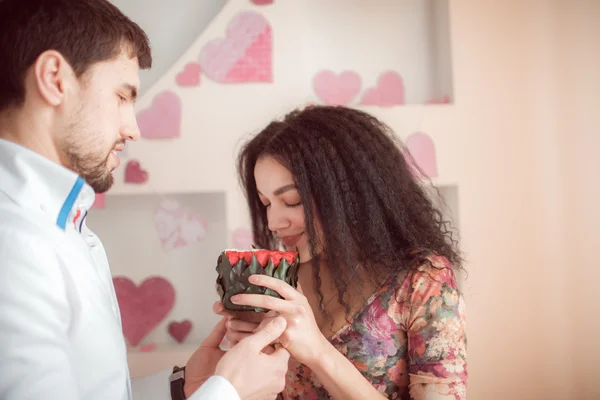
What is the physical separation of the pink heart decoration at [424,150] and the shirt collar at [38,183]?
4.94 feet

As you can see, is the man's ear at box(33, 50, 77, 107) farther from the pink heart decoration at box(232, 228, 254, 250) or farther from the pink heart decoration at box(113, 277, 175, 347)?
the pink heart decoration at box(113, 277, 175, 347)

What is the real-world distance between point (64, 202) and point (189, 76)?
1255 mm

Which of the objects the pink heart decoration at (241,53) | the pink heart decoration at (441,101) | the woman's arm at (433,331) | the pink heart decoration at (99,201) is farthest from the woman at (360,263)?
the pink heart decoration at (99,201)

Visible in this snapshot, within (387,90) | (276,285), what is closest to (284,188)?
(276,285)

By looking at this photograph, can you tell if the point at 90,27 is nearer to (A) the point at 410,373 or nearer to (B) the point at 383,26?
(A) the point at 410,373

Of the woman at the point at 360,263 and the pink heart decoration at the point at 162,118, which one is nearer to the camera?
the woman at the point at 360,263

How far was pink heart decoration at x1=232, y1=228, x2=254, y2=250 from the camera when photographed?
225 centimetres

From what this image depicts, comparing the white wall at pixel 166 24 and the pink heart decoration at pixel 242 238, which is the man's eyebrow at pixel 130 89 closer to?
the pink heart decoration at pixel 242 238

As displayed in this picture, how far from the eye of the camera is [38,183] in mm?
1072

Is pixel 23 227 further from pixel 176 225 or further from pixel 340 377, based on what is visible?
pixel 176 225

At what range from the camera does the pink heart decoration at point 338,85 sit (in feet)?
7.89

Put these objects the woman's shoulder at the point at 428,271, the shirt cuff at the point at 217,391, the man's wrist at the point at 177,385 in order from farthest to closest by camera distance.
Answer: the man's wrist at the point at 177,385
the woman's shoulder at the point at 428,271
the shirt cuff at the point at 217,391

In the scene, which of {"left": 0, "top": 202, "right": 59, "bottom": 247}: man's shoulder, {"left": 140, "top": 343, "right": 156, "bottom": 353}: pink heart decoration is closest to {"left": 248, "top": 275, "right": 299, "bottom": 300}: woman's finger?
{"left": 0, "top": 202, "right": 59, "bottom": 247}: man's shoulder

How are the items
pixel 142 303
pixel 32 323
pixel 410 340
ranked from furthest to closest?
1. pixel 142 303
2. pixel 410 340
3. pixel 32 323
